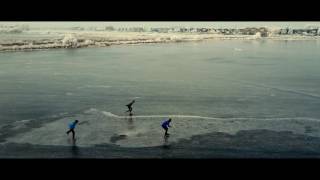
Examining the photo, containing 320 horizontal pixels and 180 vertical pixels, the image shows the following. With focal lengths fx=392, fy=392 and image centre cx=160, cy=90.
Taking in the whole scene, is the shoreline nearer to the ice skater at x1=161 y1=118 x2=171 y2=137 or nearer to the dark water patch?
the dark water patch

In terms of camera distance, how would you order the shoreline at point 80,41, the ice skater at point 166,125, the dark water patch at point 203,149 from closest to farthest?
the dark water patch at point 203,149
the ice skater at point 166,125
the shoreline at point 80,41

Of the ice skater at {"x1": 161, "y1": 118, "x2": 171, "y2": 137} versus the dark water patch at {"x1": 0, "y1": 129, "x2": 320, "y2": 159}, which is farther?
the ice skater at {"x1": 161, "y1": 118, "x2": 171, "y2": 137}

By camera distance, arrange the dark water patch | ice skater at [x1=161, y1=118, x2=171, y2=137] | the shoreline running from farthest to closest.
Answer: the shoreline < ice skater at [x1=161, y1=118, x2=171, y2=137] < the dark water patch

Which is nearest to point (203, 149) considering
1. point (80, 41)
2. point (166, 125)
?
point (166, 125)

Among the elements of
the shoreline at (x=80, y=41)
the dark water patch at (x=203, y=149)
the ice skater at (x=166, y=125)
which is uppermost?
the shoreline at (x=80, y=41)

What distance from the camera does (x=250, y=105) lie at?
16578 mm

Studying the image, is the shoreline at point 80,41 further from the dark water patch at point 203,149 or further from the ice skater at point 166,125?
the ice skater at point 166,125

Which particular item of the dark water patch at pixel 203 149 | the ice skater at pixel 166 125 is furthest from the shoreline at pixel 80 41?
the ice skater at pixel 166 125

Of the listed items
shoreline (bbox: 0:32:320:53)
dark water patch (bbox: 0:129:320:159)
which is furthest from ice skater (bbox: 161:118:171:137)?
shoreline (bbox: 0:32:320:53)

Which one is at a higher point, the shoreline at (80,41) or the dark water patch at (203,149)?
the shoreline at (80,41)

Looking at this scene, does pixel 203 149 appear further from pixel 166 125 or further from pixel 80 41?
pixel 80 41

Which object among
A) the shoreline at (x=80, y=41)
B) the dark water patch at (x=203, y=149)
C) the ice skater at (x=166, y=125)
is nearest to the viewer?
the dark water patch at (x=203, y=149)

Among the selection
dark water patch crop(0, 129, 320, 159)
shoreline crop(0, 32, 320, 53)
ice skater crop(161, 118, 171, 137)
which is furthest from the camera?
shoreline crop(0, 32, 320, 53)
